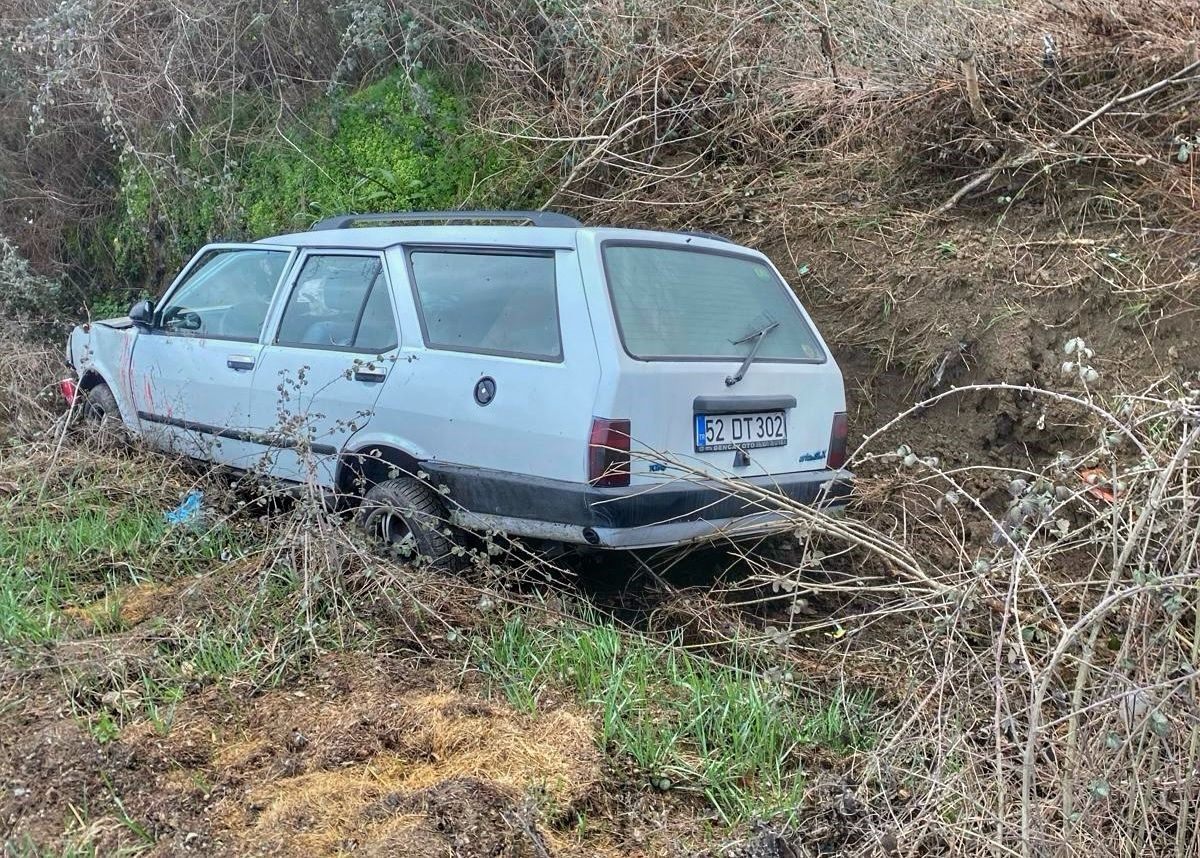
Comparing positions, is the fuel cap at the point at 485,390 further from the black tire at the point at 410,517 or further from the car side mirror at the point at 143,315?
the car side mirror at the point at 143,315

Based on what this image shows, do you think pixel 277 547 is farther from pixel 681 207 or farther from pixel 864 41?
pixel 864 41

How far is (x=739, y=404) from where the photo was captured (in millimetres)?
4168

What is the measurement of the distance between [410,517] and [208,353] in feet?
6.66

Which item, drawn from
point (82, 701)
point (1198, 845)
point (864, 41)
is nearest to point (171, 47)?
point (864, 41)

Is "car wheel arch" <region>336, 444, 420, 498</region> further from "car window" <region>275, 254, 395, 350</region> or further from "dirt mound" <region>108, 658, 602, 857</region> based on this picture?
"dirt mound" <region>108, 658, 602, 857</region>

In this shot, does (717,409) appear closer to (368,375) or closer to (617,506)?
(617,506)

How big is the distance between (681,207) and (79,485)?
4.36 meters

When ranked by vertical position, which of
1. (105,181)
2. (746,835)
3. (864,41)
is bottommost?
(746,835)

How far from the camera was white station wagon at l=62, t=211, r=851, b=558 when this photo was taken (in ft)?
12.7

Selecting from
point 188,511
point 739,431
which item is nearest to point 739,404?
point 739,431

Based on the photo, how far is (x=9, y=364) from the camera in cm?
691

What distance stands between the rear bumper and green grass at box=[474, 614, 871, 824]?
1.28 ft

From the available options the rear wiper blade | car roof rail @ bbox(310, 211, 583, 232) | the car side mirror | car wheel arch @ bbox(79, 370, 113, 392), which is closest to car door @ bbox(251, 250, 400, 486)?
car roof rail @ bbox(310, 211, 583, 232)

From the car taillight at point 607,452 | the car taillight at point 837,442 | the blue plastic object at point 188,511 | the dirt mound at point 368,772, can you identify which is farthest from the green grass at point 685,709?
the blue plastic object at point 188,511
